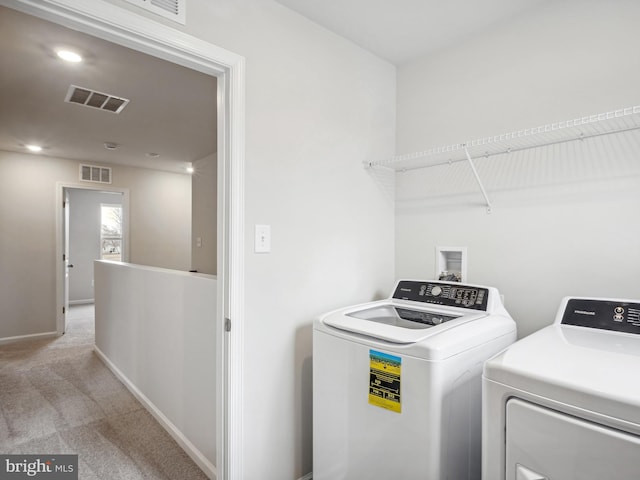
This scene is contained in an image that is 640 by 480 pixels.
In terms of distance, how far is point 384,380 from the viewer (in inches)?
49.6

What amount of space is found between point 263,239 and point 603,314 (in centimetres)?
140

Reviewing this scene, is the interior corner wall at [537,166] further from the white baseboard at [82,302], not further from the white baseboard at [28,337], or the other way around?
the white baseboard at [82,302]

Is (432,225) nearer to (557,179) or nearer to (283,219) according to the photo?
(557,179)

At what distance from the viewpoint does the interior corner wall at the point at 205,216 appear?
4543mm

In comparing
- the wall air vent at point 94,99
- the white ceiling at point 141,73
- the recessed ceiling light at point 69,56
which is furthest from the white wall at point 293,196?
the wall air vent at point 94,99

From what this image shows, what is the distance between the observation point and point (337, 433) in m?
1.46

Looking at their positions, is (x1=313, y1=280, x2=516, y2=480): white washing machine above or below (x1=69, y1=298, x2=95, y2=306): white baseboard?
above

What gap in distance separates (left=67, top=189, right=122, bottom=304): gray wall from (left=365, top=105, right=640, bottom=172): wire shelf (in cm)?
727

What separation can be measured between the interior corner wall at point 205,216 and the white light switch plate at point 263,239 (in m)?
3.04

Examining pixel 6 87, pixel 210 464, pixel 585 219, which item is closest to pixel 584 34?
pixel 585 219

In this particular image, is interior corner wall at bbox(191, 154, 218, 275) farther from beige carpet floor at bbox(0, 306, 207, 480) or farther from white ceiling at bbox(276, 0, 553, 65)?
white ceiling at bbox(276, 0, 553, 65)

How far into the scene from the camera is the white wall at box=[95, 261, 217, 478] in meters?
1.89

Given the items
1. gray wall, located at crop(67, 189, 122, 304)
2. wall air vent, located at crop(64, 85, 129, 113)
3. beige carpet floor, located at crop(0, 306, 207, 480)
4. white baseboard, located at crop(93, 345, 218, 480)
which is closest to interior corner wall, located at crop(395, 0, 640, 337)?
white baseboard, located at crop(93, 345, 218, 480)

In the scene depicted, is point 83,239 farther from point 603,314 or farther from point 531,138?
point 603,314
